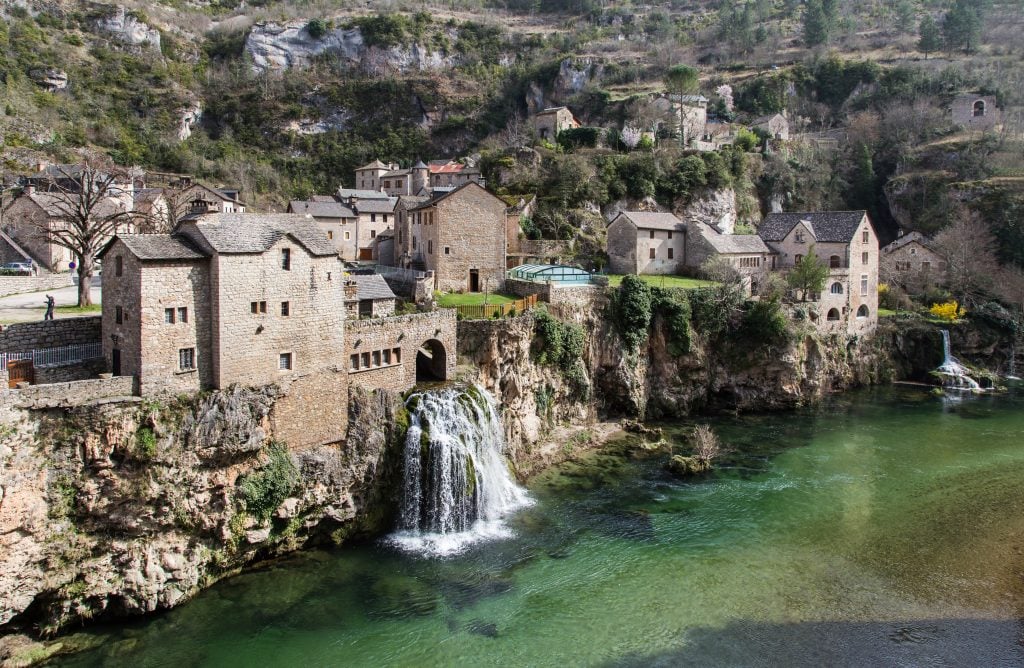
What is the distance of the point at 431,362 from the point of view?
117 ft

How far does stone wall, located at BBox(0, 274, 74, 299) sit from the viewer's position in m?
37.6

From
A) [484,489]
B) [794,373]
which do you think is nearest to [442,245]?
[484,489]

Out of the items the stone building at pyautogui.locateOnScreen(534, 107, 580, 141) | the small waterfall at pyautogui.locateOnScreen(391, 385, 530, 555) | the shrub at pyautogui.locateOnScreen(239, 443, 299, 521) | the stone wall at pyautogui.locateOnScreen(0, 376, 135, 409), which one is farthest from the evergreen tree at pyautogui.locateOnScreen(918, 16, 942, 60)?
the stone wall at pyautogui.locateOnScreen(0, 376, 135, 409)

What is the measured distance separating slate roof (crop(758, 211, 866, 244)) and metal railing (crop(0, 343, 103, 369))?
49.9 metres

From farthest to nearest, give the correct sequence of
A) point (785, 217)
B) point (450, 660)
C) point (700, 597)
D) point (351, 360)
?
point (785, 217)
point (351, 360)
point (700, 597)
point (450, 660)

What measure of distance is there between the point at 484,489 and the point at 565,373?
11.0 m

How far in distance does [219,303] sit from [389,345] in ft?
25.8

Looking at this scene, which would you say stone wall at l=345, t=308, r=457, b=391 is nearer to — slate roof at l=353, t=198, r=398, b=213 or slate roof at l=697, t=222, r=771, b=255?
slate roof at l=353, t=198, r=398, b=213

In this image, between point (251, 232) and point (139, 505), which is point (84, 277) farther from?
point (139, 505)

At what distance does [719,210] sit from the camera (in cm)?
6500

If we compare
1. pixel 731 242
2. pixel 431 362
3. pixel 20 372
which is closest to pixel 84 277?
pixel 20 372

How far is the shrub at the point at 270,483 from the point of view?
25.6 m

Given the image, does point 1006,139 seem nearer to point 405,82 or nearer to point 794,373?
point 794,373

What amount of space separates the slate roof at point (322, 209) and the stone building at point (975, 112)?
2733 inches
